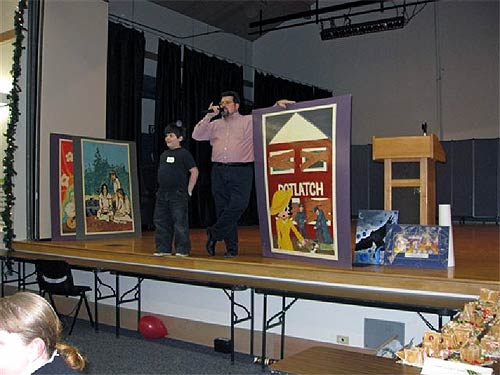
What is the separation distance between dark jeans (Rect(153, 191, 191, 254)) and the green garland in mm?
2216

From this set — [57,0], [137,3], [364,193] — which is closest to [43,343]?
[57,0]

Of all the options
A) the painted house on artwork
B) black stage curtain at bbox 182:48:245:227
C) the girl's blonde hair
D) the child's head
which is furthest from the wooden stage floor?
black stage curtain at bbox 182:48:245:227

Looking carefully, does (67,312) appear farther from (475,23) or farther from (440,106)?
(475,23)

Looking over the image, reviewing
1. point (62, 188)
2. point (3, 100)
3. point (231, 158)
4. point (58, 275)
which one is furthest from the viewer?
point (3, 100)

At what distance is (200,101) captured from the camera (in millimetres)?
9492

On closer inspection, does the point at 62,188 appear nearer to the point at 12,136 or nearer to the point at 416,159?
the point at 12,136

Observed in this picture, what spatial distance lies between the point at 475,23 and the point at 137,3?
6.55 m

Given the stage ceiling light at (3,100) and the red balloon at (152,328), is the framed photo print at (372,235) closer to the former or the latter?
the red balloon at (152,328)

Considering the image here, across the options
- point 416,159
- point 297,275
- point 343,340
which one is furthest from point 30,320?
point 416,159

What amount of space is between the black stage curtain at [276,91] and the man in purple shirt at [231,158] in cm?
683

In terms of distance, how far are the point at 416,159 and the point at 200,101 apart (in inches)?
224

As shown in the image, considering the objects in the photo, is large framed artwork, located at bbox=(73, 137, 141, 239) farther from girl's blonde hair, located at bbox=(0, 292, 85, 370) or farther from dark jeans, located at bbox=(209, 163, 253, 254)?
girl's blonde hair, located at bbox=(0, 292, 85, 370)

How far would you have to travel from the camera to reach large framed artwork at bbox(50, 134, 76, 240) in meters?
5.61

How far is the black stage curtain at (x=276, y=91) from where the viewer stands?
36.2 feet
